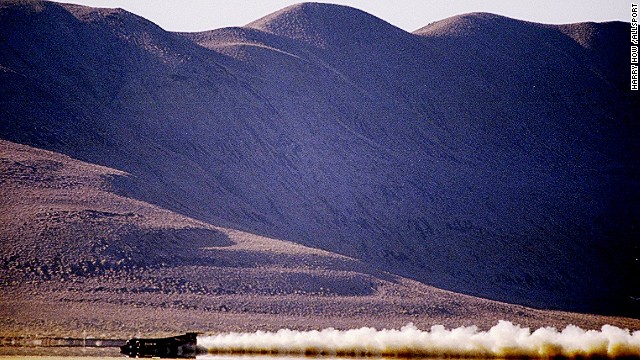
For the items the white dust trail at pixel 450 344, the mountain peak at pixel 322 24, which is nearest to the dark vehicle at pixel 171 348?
the white dust trail at pixel 450 344

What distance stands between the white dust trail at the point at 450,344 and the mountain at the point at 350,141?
48.0 meters

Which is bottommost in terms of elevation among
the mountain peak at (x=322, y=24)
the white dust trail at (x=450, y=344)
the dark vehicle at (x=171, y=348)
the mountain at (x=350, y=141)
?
the dark vehicle at (x=171, y=348)

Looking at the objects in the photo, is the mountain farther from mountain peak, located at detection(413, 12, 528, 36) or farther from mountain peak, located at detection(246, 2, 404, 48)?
mountain peak, located at detection(413, 12, 528, 36)

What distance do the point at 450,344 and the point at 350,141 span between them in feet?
322

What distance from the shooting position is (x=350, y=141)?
449 feet

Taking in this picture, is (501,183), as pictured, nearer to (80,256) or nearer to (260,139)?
(260,139)

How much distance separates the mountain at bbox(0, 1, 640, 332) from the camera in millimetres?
112375

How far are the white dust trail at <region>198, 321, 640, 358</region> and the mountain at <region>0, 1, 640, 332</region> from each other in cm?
4801

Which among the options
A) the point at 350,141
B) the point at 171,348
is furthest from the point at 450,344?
the point at 350,141

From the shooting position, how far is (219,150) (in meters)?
126

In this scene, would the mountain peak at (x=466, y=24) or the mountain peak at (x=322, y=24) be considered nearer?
the mountain peak at (x=322, y=24)

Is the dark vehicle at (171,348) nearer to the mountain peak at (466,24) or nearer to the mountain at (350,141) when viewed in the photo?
the mountain at (350,141)

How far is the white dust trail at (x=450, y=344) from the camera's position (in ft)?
119

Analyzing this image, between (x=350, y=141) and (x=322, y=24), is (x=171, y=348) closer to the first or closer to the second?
(x=350, y=141)
